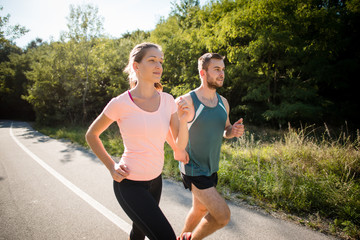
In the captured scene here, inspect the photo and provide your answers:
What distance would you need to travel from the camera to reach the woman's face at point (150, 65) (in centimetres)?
194

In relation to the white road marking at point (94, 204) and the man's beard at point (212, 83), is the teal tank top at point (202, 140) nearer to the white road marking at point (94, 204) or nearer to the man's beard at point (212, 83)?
the man's beard at point (212, 83)

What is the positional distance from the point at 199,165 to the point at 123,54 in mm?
17741

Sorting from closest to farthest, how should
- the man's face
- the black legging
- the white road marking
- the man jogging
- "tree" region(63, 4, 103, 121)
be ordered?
1. the black legging
2. the man jogging
3. the man's face
4. the white road marking
5. "tree" region(63, 4, 103, 121)

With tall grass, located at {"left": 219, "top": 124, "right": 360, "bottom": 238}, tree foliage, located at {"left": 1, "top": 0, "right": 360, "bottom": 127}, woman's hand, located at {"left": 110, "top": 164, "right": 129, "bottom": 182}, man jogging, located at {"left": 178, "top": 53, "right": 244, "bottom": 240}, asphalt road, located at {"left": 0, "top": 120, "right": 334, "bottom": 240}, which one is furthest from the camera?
tree foliage, located at {"left": 1, "top": 0, "right": 360, "bottom": 127}

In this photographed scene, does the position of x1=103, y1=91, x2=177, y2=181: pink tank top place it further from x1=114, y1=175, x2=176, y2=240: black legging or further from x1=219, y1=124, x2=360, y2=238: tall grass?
x1=219, y1=124, x2=360, y2=238: tall grass

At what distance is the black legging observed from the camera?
158 centimetres

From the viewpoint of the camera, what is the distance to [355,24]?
33.8 ft

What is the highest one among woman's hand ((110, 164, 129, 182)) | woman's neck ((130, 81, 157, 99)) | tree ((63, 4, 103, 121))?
tree ((63, 4, 103, 121))

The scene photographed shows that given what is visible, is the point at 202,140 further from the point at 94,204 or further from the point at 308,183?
the point at 308,183

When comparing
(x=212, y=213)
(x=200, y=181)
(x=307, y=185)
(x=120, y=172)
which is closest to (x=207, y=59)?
(x=200, y=181)

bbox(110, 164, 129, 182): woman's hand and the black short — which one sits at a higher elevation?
bbox(110, 164, 129, 182): woman's hand

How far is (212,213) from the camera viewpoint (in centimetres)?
208

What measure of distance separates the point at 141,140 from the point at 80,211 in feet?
9.22

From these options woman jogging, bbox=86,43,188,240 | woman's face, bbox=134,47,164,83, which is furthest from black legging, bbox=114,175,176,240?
woman's face, bbox=134,47,164,83
